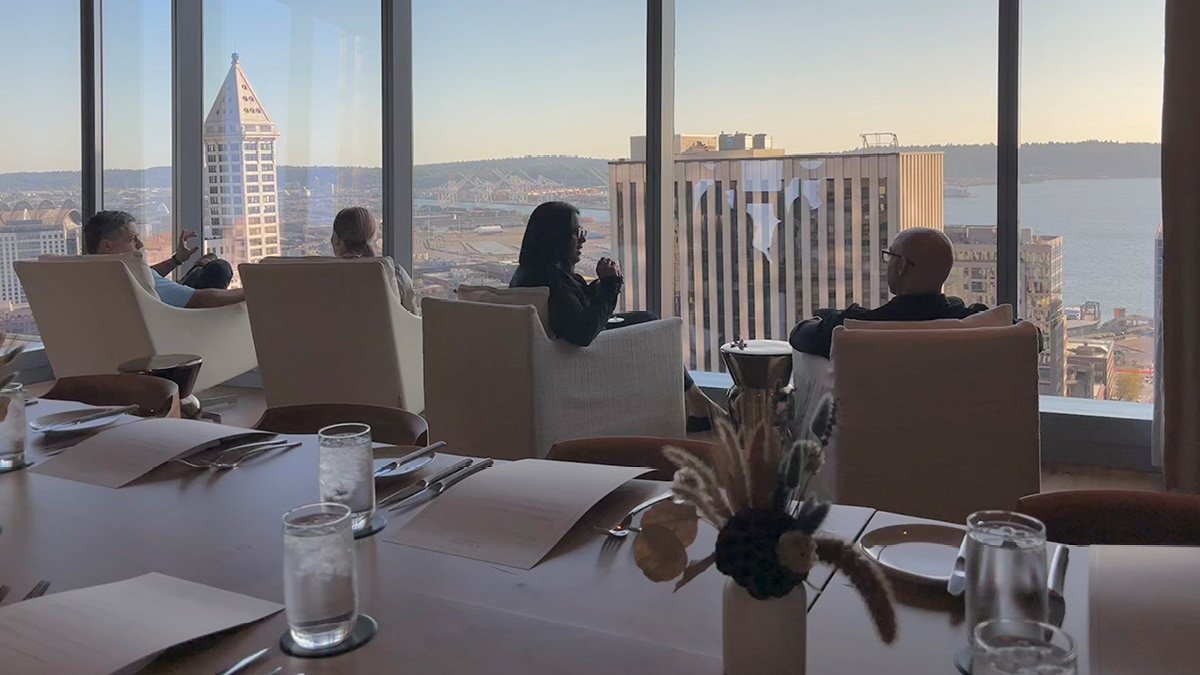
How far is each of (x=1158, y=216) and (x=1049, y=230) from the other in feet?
1.50

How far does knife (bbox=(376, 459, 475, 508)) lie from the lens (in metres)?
1.76

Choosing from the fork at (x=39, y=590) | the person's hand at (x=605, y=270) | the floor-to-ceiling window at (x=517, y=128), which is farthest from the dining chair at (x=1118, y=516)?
the floor-to-ceiling window at (x=517, y=128)

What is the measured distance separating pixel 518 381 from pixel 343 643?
2520 mm

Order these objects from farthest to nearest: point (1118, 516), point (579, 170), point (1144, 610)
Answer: point (579, 170) → point (1118, 516) → point (1144, 610)

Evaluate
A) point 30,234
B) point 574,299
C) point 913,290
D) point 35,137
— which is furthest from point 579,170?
point 30,234

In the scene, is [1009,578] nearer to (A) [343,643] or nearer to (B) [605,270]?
(A) [343,643]

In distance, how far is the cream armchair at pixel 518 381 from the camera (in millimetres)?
3715

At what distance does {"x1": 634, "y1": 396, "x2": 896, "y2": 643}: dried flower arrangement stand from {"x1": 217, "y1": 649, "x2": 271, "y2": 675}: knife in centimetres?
46

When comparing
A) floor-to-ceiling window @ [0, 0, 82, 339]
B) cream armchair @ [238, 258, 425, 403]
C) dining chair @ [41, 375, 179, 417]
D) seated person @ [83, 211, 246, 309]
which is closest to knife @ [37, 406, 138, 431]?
dining chair @ [41, 375, 179, 417]

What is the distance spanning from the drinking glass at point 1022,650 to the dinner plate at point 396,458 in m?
1.19

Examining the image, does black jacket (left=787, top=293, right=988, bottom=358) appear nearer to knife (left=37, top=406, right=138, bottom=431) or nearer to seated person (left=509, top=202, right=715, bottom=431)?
seated person (left=509, top=202, right=715, bottom=431)

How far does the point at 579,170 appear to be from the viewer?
239 inches

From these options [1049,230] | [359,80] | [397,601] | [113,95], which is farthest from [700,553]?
[113,95]

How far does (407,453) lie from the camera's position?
7.00 ft
